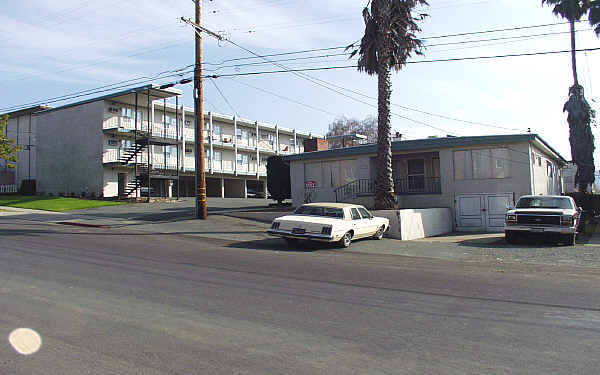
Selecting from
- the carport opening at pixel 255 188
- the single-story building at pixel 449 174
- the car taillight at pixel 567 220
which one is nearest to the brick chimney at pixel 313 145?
the single-story building at pixel 449 174

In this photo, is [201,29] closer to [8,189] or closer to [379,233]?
[379,233]

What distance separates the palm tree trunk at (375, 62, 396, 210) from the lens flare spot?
53.5ft

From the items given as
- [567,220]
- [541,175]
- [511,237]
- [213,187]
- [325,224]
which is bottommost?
[511,237]

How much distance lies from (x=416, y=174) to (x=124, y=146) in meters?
24.5

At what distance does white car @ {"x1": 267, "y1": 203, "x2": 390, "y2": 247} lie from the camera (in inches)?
532

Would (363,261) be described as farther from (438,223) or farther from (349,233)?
(438,223)

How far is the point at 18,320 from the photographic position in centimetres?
557

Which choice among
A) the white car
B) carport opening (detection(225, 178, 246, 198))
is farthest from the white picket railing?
the white car

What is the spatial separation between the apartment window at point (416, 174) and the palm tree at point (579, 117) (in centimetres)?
1617

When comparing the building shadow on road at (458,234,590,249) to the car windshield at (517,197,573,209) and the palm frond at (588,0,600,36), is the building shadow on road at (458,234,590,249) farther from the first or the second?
the palm frond at (588,0,600,36)

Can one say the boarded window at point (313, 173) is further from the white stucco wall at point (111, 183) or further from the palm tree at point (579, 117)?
the palm tree at point (579, 117)

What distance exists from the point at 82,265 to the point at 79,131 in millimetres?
32702

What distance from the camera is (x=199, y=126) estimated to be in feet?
69.8

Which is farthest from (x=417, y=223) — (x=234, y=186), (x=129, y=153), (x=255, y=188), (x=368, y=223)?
(x=255, y=188)
